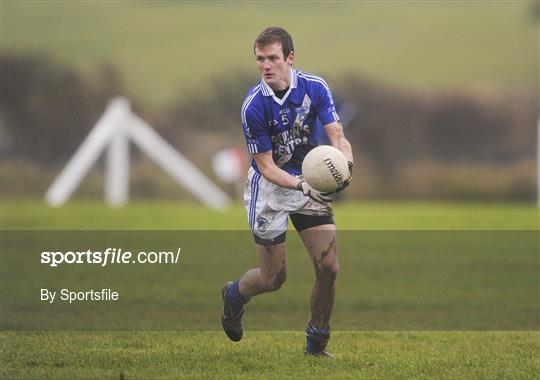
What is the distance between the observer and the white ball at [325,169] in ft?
28.6

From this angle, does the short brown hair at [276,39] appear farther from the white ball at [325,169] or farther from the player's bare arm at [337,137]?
the white ball at [325,169]

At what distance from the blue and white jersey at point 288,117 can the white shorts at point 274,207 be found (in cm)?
23

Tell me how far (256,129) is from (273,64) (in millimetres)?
626

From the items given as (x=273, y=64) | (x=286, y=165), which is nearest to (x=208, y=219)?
(x=286, y=165)

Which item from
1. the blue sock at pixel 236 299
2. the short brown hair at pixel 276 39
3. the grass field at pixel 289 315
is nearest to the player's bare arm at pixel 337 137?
the short brown hair at pixel 276 39

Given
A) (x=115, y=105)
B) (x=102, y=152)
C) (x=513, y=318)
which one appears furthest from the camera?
(x=102, y=152)

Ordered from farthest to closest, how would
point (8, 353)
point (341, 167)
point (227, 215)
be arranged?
point (227, 215) < point (8, 353) < point (341, 167)

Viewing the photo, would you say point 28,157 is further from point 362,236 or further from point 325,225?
point 325,225

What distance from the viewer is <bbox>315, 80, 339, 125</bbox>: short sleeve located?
30.6ft

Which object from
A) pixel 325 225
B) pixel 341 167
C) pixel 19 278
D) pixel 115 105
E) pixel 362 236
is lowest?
pixel 115 105

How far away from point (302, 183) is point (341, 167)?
40 cm

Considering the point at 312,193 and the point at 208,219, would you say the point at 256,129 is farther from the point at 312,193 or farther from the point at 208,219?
the point at 208,219

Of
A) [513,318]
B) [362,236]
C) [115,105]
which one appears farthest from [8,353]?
[115,105]

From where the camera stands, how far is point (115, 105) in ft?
156
